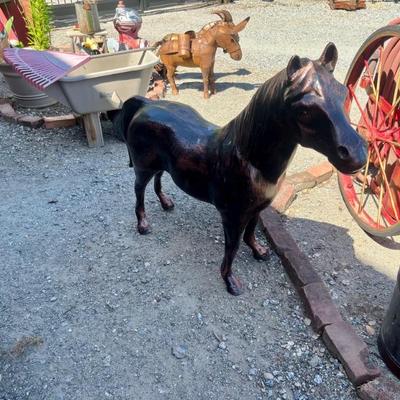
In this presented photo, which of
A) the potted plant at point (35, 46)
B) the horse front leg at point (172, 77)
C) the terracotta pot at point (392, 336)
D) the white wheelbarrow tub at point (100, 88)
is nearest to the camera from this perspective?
the terracotta pot at point (392, 336)

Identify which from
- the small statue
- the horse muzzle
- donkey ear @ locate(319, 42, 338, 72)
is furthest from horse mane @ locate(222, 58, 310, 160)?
the small statue

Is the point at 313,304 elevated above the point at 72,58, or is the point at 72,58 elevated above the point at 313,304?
the point at 72,58

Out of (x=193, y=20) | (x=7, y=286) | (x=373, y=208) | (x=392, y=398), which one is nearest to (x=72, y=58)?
(x=7, y=286)

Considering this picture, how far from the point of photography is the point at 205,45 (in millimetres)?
4992

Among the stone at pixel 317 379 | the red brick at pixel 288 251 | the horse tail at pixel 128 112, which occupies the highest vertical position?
the horse tail at pixel 128 112

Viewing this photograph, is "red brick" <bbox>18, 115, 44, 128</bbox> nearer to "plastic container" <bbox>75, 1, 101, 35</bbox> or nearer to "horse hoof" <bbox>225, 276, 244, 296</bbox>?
"plastic container" <bbox>75, 1, 101, 35</bbox>

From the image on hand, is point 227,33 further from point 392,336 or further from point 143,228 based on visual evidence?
point 392,336

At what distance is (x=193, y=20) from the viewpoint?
927 cm

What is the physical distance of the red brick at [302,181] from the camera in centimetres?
346

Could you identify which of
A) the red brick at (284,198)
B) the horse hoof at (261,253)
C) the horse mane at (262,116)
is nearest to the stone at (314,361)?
the horse hoof at (261,253)

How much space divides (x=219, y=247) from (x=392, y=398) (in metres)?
1.36

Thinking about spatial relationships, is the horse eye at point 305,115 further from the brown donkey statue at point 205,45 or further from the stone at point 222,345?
the brown donkey statue at point 205,45

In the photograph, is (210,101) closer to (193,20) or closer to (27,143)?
(27,143)

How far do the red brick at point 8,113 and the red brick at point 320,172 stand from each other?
323cm
